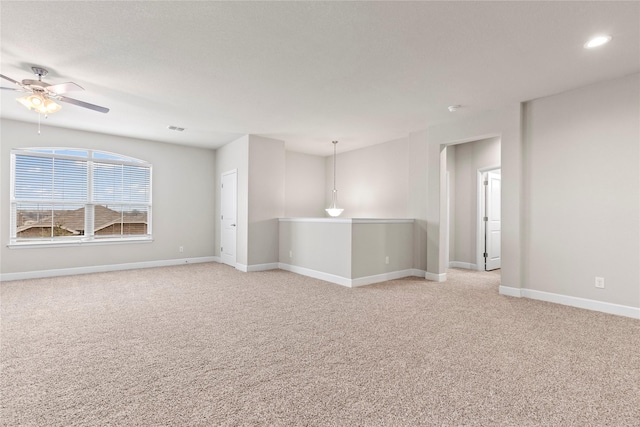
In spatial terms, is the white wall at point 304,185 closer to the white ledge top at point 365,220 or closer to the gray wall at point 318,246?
the gray wall at point 318,246

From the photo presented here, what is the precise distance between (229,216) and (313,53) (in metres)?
4.45

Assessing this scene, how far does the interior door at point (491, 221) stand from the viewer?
6270 mm

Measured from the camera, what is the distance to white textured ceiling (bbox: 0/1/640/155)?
7.62ft

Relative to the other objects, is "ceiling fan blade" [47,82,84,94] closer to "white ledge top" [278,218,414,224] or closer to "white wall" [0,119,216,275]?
"white wall" [0,119,216,275]

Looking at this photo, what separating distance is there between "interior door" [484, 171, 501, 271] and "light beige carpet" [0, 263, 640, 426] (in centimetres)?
250

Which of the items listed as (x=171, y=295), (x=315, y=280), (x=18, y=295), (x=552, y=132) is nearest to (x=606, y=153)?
(x=552, y=132)

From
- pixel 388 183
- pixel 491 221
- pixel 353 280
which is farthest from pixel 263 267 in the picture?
pixel 491 221

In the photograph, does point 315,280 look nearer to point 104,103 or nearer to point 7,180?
point 104,103

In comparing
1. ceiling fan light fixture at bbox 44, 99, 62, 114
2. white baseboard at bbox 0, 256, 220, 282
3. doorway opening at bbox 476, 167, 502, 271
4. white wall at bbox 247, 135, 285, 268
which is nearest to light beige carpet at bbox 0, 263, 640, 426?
white baseboard at bbox 0, 256, 220, 282

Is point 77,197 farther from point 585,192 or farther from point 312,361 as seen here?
point 585,192

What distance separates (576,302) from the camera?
372 centimetres

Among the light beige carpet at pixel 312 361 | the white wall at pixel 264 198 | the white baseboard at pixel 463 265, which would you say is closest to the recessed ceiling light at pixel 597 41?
the light beige carpet at pixel 312 361

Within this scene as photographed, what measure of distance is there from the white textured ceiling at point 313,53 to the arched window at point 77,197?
1.04 metres

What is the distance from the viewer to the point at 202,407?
1772 millimetres
